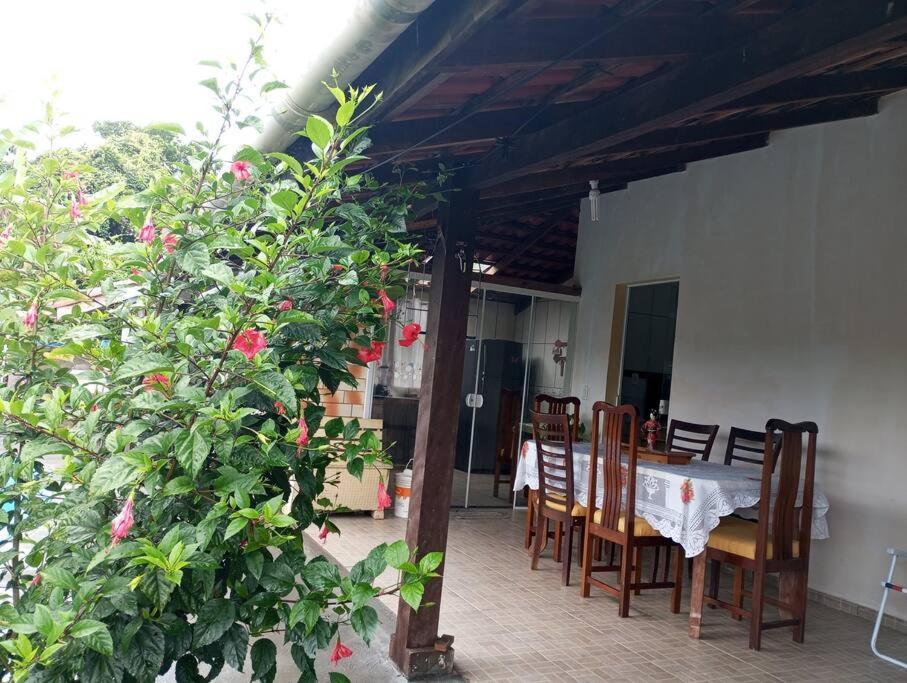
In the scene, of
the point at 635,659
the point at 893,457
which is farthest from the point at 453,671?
the point at 893,457

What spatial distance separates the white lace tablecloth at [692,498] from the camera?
13.7 feet

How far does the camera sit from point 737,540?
4.22m

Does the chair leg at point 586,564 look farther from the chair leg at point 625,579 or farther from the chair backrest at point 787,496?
the chair backrest at point 787,496

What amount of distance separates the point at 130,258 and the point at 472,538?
4.90 meters

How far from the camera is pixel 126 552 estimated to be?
5.08 ft

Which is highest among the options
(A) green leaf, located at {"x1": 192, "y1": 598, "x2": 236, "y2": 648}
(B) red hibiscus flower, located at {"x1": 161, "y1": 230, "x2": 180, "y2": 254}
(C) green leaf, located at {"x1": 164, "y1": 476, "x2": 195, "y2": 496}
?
(B) red hibiscus flower, located at {"x1": 161, "y1": 230, "x2": 180, "y2": 254}

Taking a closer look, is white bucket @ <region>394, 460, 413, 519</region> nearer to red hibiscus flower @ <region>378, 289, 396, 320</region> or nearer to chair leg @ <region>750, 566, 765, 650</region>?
chair leg @ <region>750, 566, 765, 650</region>

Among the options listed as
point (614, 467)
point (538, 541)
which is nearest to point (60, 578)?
point (614, 467)

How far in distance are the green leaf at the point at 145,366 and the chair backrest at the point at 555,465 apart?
12.0 ft

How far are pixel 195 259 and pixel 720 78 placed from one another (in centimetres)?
182

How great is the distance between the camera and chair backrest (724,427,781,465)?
5.54 meters

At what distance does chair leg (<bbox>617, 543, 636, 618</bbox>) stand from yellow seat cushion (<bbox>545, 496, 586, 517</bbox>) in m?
0.64

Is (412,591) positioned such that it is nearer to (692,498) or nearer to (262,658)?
(262,658)

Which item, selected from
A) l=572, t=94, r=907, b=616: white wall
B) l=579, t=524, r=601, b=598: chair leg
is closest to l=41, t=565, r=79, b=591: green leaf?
l=579, t=524, r=601, b=598: chair leg
